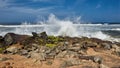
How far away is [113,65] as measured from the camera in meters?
9.23

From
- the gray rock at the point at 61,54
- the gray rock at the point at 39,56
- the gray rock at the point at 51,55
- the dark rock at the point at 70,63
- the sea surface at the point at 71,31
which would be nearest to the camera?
the dark rock at the point at 70,63

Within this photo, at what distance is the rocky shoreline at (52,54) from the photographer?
30.5 ft

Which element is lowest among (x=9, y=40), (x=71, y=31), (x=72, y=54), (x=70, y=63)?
(x=70, y=63)

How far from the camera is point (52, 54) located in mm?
10992

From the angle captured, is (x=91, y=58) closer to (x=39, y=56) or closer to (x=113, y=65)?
(x=113, y=65)

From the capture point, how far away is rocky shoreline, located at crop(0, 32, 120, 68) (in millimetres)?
9305

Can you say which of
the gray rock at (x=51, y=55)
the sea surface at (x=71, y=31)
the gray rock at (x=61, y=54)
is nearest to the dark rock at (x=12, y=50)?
the gray rock at (x=51, y=55)

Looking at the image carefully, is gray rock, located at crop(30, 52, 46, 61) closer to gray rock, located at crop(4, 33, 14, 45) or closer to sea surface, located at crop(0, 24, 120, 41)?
gray rock, located at crop(4, 33, 14, 45)

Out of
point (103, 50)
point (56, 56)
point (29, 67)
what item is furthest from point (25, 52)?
point (103, 50)

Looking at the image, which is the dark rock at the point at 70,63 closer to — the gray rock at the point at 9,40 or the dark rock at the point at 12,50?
the dark rock at the point at 12,50

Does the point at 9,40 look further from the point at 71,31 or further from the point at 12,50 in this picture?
the point at 71,31

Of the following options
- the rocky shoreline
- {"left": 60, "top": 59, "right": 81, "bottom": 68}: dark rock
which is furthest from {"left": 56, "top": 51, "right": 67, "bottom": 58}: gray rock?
{"left": 60, "top": 59, "right": 81, "bottom": 68}: dark rock

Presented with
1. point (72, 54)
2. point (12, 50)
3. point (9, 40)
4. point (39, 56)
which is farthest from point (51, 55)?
point (9, 40)

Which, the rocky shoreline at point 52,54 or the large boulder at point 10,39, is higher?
the large boulder at point 10,39
